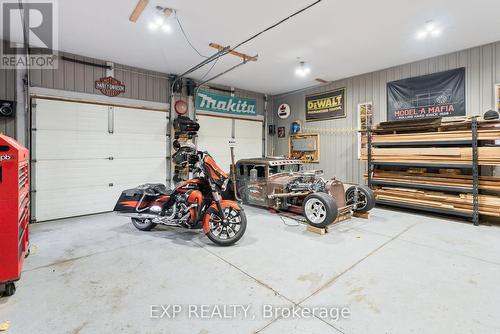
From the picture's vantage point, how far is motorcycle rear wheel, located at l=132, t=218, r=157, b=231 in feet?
13.6

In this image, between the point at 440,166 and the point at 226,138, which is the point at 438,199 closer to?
the point at 440,166

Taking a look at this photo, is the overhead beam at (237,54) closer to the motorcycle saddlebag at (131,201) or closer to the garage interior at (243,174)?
the garage interior at (243,174)

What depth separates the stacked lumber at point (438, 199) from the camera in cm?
436

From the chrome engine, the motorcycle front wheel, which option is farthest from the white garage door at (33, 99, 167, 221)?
the chrome engine

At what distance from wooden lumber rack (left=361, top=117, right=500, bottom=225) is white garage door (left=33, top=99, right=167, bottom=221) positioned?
547 cm

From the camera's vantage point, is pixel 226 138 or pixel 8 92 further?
pixel 226 138

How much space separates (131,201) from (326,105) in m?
5.97

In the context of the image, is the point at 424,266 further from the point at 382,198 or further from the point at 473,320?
the point at 382,198

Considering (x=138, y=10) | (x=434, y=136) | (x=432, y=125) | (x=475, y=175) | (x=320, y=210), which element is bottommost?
(x=320, y=210)

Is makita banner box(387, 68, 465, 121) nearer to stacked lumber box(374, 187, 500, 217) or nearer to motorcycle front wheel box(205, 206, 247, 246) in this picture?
stacked lumber box(374, 187, 500, 217)

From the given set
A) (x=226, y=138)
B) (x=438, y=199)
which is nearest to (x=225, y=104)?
(x=226, y=138)

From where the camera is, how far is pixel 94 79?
217 inches

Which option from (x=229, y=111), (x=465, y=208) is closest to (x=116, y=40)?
(x=229, y=111)

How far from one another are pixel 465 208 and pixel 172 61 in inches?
266
